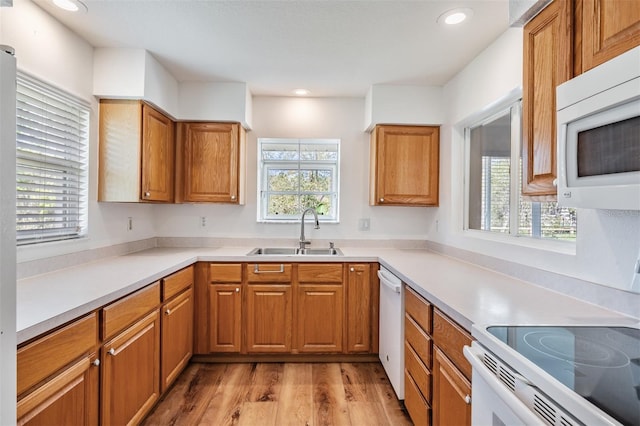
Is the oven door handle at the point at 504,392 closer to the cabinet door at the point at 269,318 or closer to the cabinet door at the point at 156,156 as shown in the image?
the cabinet door at the point at 269,318

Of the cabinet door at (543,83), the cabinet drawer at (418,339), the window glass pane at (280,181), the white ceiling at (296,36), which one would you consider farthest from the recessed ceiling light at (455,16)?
the window glass pane at (280,181)

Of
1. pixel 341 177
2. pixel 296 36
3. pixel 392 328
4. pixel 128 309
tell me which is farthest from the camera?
pixel 341 177

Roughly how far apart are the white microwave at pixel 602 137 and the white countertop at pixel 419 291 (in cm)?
48

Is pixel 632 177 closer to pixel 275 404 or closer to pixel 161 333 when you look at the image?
pixel 275 404

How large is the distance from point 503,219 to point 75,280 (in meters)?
2.57

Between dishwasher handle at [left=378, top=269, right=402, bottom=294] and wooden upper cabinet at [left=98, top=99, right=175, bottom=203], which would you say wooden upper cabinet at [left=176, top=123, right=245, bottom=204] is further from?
dishwasher handle at [left=378, top=269, right=402, bottom=294]

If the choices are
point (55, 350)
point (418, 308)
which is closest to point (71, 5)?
point (55, 350)

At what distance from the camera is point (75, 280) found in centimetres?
166

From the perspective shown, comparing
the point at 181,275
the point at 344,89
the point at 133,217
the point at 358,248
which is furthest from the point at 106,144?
the point at 358,248

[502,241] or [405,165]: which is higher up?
[405,165]

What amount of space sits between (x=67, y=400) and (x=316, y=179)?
2499 millimetres

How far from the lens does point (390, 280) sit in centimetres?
221

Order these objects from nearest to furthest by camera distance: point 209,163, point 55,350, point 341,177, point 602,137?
1. point 602,137
2. point 55,350
3. point 209,163
4. point 341,177

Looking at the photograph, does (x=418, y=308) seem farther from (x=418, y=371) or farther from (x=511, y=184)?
(x=511, y=184)
